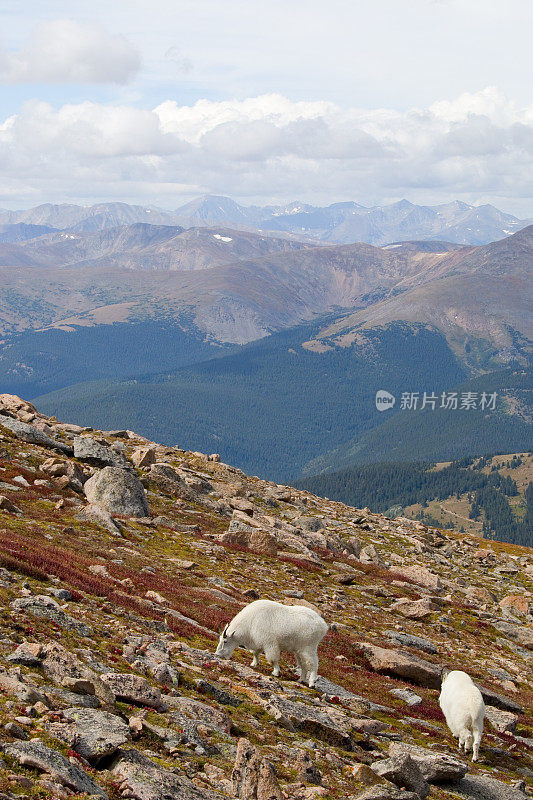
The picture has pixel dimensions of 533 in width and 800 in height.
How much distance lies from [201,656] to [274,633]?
2.55 meters

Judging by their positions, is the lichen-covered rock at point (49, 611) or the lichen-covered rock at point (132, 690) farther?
the lichen-covered rock at point (49, 611)

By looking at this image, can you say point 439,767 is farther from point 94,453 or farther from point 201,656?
point 94,453

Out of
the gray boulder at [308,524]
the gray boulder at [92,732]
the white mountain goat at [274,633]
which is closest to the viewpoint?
the gray boulder at [92,732]

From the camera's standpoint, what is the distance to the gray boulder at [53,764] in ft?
34.5

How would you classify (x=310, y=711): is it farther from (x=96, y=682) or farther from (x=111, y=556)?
(x=111, y=556)

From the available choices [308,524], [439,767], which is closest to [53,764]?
[439,767]

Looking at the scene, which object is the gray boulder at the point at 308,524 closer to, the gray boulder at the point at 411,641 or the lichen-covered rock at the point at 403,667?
the gray boulder at the point at 411,641

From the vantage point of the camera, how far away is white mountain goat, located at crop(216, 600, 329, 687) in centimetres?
2214

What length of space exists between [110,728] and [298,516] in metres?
57.3

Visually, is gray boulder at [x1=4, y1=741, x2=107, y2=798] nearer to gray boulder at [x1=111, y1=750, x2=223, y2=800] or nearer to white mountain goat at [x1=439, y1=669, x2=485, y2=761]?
gray boulder at [x1=111, y1=750, x2=223, y2=800]

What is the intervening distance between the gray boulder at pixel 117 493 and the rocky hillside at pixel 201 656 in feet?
0.35

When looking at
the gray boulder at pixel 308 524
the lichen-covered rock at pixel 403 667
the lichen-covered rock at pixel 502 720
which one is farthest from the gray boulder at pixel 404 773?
the gray boulder at pixel 308 524

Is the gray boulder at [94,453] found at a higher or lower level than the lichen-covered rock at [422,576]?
higher

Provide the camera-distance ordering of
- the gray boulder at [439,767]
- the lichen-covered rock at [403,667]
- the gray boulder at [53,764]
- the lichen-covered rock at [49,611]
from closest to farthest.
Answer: the gray boulder at [53,764] → the gray boulder at [439,767] → the lichen-covered rock at [49,611] → the lichen-covered rock at [403,667]
